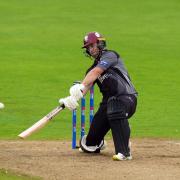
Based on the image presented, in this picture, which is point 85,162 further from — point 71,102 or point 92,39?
point 92,39

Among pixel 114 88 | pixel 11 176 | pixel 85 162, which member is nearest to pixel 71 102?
pixel 114 88

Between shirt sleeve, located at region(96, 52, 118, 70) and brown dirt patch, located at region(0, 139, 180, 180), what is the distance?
1.43m

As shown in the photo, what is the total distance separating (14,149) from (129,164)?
7.70 ft

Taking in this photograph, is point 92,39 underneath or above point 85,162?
above

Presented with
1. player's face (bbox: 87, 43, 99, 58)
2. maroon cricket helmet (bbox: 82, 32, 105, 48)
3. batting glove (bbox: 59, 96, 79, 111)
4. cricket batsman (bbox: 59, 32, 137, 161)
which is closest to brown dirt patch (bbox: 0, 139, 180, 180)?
cricket batsman (bbox: 59, 32, 137, 161)

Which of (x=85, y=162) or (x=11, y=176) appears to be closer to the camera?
(x=11, y=176)

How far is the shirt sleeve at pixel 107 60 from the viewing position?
12.1 meters

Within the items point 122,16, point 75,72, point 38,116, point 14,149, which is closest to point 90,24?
point 122,16

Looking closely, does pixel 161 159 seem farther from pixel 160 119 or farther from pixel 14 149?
pixel 160 119

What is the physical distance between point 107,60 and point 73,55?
14281mm

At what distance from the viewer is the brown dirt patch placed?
1103 centimetres

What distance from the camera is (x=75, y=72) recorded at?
77.0 feet

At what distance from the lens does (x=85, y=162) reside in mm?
12094

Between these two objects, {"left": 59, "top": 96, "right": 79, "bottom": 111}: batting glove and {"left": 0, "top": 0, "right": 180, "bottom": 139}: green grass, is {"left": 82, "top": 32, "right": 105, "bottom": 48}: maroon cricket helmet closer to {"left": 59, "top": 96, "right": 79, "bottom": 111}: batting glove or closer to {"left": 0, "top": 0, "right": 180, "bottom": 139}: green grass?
{"left": 59, "top": 96, "right": 79, "bottom": 111}: batting glove
